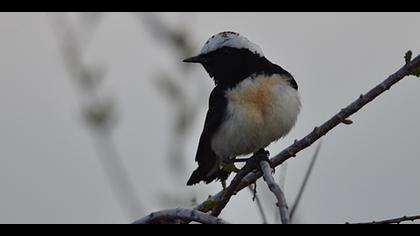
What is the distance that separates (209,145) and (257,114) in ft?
2.22

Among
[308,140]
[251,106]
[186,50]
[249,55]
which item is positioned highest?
[249,55]

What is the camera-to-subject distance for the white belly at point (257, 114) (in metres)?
5.38

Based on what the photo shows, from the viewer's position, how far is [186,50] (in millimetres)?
4016

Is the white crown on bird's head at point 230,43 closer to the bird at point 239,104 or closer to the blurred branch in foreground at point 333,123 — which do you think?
the bird at point 239,104

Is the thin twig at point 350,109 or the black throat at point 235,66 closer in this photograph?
the thin twig at point 350,109

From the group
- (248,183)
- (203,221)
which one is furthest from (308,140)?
(203,221)

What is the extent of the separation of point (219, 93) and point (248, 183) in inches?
53.5

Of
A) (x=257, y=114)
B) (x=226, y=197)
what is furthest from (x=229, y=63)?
(x=226, y=197)

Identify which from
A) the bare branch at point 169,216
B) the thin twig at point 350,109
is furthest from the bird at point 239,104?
the bare branch at point 169,216

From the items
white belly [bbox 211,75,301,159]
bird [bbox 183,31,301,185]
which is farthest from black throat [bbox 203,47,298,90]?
white belly [bbox 211,75,301,159]

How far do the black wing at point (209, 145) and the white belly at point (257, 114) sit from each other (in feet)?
0.22

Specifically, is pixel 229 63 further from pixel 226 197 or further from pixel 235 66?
pixel 226 197

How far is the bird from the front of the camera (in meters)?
5.40
